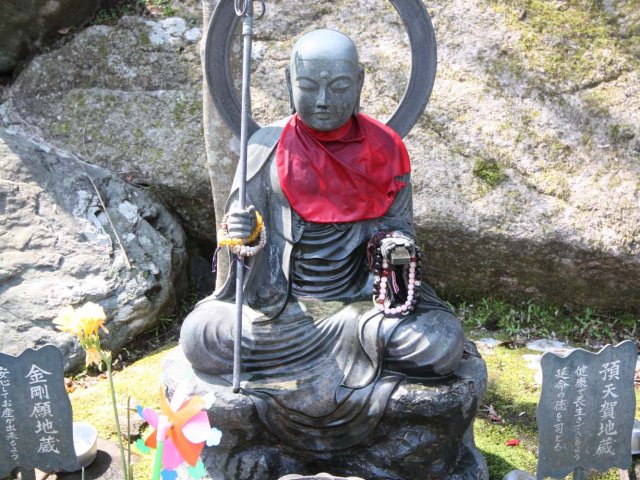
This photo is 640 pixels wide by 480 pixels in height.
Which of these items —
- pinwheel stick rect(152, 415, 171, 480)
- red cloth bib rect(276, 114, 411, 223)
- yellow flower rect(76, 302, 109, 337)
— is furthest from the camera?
red cloth bib rect(276, 114, 411, 223)

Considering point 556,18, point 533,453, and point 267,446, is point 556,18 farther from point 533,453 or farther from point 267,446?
point 267,446

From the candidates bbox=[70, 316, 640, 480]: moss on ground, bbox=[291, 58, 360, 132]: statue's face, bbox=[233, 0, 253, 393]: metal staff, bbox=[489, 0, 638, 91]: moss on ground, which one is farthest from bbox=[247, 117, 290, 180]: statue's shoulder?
bbox=[489, 0, 638, 91]: moss on ground

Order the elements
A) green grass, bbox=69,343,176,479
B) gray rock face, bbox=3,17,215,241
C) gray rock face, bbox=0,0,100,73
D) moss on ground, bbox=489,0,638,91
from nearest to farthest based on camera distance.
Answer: green grass, bbox=69,343,176,479 < moss on ground, bbox=489,0,638,91 < gray rock face, bbox=3,17,215,241 < gray rock face, bbox=0,0,100,73

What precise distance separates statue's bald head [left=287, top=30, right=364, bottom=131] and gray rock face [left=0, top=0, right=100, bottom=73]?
14.7 ft

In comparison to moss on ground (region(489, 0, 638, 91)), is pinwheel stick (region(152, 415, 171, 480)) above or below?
below

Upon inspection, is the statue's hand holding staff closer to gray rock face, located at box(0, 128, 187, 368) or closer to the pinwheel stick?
the pinwheel stick

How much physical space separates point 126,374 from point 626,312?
12.9 ft

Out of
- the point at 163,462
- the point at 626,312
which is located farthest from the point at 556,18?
the point at 163,462

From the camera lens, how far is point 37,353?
3551 millimetres

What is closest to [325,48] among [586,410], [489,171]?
[586,410]

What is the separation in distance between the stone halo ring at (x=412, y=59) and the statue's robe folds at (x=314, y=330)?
0.90ft

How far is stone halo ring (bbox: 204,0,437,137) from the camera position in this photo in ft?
13.4

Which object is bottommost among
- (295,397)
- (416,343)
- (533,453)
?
(533,453)

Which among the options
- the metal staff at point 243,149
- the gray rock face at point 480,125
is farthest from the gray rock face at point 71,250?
the metal staff at point 243,149
